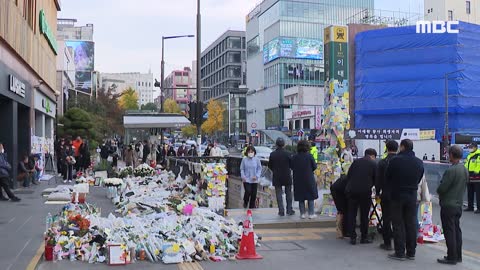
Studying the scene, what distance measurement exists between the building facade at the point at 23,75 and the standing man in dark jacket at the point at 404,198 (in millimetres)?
12126

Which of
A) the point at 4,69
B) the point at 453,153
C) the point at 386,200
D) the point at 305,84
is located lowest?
the point at 386,200

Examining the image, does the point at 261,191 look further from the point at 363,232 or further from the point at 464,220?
the point at 363,232

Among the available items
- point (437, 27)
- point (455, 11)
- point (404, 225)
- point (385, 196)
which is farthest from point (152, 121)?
point (455, 11)

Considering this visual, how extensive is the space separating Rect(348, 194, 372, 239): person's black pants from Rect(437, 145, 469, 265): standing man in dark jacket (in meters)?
1.57

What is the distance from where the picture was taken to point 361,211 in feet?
31.8

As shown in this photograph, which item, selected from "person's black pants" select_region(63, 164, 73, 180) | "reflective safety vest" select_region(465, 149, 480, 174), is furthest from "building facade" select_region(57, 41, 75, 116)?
"reflective safety vest" select_region(465, 149, 480, 174)

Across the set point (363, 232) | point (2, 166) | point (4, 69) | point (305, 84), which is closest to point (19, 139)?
point (4, 69)

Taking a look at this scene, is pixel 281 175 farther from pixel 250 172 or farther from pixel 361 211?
pixel 361 211

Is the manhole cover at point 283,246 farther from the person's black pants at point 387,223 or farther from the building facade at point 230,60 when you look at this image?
the building facade at point 230,60

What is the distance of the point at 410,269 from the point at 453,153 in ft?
6.71

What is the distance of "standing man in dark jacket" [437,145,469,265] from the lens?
8195 millimetres

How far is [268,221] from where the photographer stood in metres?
11.6

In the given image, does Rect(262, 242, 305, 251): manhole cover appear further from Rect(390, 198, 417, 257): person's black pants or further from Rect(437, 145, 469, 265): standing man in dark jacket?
Rect(437, 145, 469, 265): standing man in dark jacket

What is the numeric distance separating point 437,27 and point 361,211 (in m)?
53.0
